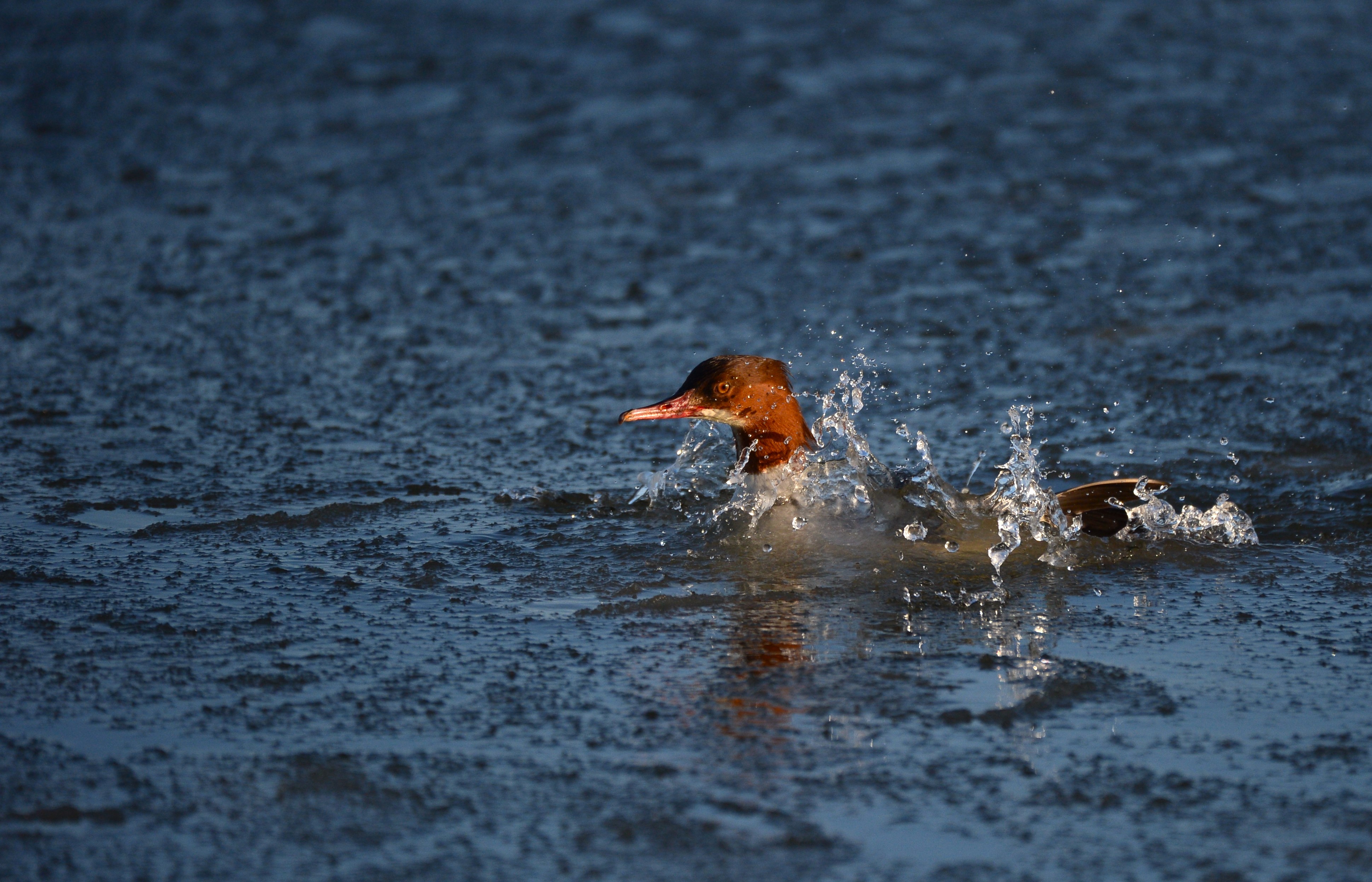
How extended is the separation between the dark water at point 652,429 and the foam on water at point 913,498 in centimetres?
9

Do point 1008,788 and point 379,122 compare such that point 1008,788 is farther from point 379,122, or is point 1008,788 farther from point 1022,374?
point 379,122

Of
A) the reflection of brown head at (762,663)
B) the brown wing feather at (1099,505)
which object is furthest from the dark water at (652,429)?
the brown wing feather at (1099,505)

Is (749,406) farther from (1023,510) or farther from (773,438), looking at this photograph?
(1023,510)

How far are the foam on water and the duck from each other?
6 cm

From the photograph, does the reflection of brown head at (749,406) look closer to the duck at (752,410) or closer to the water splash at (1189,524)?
the duck at (752,410)

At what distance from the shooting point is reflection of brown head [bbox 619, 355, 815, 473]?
636 centimetres

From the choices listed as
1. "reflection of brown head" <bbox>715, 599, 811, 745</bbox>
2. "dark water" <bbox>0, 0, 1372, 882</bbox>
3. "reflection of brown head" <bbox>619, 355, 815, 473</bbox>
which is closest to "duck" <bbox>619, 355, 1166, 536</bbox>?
"reflection of brown head" <bbox>619, 355, 815, 473</bbox>

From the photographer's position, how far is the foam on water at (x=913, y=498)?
19.3 feet

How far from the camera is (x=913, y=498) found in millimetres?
6109

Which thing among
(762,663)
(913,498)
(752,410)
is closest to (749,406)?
(752,410)

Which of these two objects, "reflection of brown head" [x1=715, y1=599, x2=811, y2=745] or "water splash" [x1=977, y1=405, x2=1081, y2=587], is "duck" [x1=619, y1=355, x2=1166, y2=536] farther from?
"reflection of brown head" [x1=715, y1=599, x2=811, y2=745]

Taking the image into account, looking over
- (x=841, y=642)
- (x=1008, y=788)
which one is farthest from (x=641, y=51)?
(x=1008, y=788)

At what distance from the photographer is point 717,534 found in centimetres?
609

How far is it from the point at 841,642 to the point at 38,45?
10.8m
